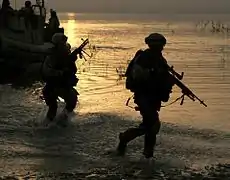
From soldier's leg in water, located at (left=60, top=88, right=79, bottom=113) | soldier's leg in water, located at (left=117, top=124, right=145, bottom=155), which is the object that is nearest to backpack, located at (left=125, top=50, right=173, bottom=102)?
soldier's leg in water, located at (left=117, top=124, right=145, bottom=155)

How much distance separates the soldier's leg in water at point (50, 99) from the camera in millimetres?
11812

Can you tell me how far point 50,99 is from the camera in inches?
469

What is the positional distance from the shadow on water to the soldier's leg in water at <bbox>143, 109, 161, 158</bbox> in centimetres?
22

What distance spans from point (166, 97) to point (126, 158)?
1.23 meters

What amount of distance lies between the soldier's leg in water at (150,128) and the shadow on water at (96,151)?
215 mm

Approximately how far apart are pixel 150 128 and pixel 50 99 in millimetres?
3227

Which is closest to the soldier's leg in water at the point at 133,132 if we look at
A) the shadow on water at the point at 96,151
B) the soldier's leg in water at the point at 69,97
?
the shadow on water at the point at 96,151

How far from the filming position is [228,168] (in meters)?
9.00

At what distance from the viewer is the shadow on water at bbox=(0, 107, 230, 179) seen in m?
8.70

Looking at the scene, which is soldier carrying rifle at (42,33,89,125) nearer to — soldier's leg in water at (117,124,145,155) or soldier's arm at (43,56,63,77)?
soldier's arm at (43,56,63,77)

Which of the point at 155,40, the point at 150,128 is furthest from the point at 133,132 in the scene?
the point at 155,40

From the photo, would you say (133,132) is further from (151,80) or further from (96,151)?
(151,80)

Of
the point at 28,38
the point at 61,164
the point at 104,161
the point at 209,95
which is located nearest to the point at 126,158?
the point at 104,161

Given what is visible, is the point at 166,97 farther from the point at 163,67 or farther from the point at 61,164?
the point at 61,164
